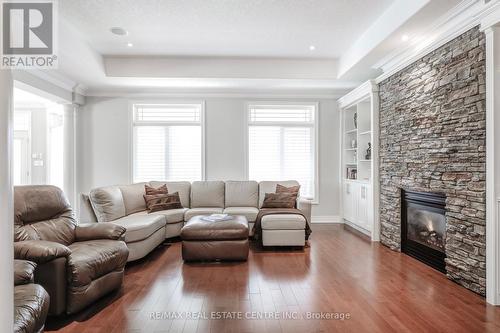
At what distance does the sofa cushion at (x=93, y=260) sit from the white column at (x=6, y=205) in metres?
1.51

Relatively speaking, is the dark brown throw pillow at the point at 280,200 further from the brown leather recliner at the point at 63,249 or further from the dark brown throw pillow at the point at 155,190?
the brown leather recliner at the point at 63,249

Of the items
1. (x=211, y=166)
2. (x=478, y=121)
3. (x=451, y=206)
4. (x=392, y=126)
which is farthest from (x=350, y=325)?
(x=211, y=166)

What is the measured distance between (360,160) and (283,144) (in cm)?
164

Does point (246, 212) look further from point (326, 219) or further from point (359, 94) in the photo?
point (359, 94)

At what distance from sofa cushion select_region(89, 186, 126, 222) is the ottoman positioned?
3.94 ft

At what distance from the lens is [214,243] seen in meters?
3.88

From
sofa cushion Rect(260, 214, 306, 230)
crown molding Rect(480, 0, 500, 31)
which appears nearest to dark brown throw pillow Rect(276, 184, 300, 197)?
sofa cushion Rect(260, 214, 306, 230)

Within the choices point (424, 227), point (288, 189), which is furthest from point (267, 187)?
point (424, 227)

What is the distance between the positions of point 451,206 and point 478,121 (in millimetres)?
935

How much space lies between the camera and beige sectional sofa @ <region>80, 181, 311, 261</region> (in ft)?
13.4

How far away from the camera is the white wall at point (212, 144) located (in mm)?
6328

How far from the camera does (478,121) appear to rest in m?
2.86

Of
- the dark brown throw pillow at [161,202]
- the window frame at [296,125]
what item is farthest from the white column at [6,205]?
the window frame at [296,125]

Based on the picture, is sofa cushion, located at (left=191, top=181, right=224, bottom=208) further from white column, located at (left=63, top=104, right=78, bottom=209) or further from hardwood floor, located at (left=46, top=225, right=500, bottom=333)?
white column, located at (left=63, top=104, right=78, bottom=209)
